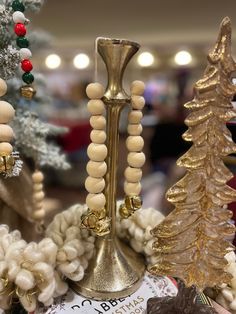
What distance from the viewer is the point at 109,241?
1.47 feet

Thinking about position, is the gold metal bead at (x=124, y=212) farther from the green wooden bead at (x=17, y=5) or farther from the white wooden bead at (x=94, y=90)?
the green wooden bead at (x=17, y=5)

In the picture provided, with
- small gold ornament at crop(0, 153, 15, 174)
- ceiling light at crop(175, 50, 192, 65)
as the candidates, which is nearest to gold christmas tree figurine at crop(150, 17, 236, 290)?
small gold ornament at crop(0, 153, 15, 174)

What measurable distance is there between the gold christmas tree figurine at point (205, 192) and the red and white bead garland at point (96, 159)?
8 cm

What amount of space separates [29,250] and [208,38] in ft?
4.71

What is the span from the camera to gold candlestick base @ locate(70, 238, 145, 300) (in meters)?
0.42

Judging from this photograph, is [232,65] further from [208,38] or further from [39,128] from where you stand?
[208,38]

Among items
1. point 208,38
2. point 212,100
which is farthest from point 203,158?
point 208,38

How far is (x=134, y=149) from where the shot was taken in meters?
0.43

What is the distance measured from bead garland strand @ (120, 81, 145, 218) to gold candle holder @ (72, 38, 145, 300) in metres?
0.02

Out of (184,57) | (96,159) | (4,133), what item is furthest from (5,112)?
(184,57)

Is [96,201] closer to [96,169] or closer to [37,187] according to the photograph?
[96,169]

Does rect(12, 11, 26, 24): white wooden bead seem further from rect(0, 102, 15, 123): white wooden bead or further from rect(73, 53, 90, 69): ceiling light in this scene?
rect(73, 53, 90, 69): ceiling light

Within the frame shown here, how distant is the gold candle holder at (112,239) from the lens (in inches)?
15.5

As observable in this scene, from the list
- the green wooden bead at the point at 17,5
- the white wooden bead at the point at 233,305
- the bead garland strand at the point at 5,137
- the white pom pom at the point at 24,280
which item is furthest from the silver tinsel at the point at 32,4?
the white wooden bead at the point at 233,305
